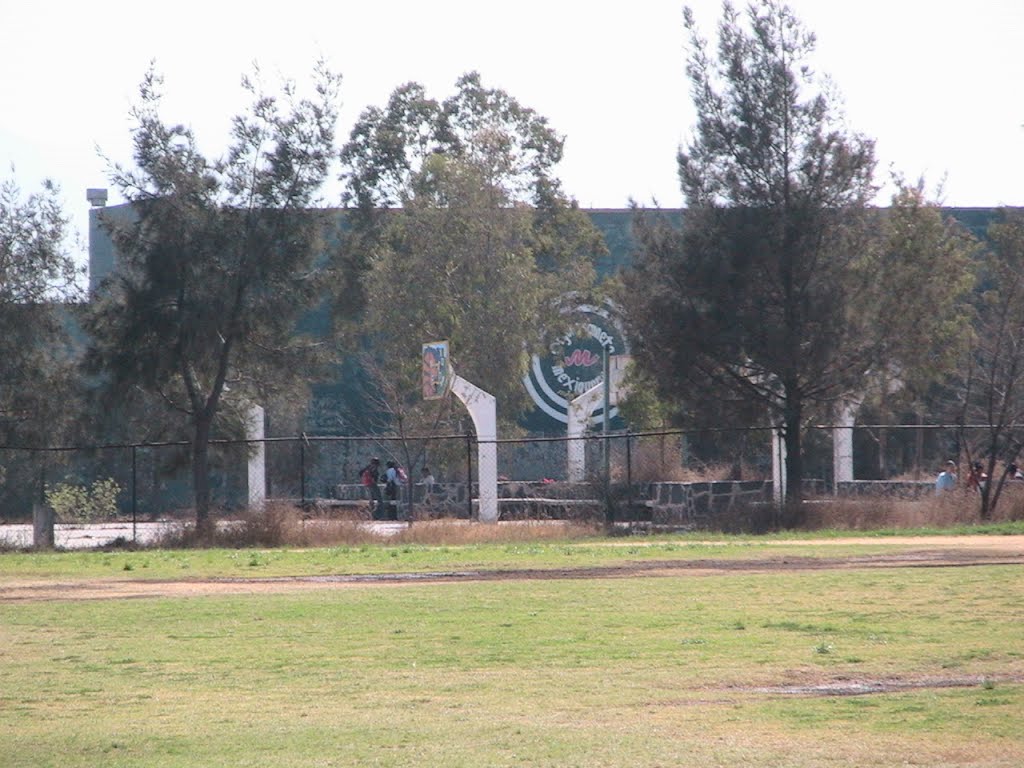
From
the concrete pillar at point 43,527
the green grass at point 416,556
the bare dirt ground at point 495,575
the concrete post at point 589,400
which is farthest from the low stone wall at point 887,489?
the concrete pillar at point 43,527

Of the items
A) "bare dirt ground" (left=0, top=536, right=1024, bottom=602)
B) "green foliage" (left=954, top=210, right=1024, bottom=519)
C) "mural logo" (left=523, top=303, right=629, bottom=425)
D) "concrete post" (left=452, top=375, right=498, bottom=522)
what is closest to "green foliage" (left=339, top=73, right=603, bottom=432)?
"mural logo" (left=523, top=303, right=629, bottom=425)

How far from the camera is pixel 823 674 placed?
1052 centimetres

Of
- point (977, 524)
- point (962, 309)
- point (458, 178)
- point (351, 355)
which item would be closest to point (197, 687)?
point (977, 524)

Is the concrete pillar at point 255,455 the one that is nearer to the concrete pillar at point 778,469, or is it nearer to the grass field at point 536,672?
the concrete pillar at point 778,469

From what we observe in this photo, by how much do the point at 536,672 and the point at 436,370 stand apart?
30.3 m

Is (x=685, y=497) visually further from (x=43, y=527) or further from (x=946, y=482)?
(x=43, y=527)

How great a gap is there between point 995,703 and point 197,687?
17.7 feet

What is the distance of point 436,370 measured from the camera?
41.1 m

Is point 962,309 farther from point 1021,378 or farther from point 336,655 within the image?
point 336,655

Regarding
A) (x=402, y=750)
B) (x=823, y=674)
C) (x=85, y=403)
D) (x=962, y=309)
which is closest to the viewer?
(x=402, y=750)

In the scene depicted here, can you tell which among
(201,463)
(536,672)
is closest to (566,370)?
(201,463)

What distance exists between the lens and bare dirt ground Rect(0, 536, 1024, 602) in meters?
18.9

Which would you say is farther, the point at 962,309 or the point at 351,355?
the point at 351,355

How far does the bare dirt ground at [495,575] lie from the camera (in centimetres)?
1891
